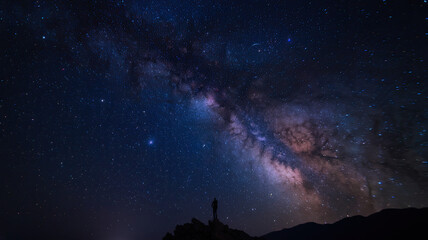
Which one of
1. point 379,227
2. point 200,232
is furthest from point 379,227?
point 200,232

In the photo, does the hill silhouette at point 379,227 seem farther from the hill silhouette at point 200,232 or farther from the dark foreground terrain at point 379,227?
the hill silhouette at point 200,232

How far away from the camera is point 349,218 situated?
77.1 meters

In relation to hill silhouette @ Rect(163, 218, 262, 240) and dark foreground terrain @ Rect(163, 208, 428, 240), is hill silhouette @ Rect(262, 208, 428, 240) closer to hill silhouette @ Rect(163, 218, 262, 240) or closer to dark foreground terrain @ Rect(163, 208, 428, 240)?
dark foreground terrain @ Rect(163, 208, 428, 240)

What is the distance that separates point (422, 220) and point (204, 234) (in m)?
81.1

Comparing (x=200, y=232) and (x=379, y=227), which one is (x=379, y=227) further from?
(x=200, y=232)

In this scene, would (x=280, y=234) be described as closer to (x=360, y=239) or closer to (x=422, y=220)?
(x=360, y=239)

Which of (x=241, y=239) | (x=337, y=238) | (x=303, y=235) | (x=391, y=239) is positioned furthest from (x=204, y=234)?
(x=303, y=235)

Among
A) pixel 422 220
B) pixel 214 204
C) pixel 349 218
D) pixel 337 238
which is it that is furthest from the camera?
pixel 349 218

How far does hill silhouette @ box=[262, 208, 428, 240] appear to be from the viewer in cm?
5562

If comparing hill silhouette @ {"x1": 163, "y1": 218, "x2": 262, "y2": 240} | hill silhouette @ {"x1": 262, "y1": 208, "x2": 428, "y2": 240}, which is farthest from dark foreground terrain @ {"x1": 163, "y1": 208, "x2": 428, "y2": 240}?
hill silhouette @ {"x1": 163, "y1": 218, "x2": 262, "y2": 240}

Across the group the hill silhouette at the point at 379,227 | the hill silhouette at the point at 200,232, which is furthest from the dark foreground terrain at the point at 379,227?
the hill silhouette at the point at 200,232

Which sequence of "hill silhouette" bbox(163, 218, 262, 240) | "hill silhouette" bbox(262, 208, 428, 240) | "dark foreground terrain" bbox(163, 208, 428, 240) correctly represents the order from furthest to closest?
Result: "hill silhouette" bbox(262, 208, 428, 240) < "dark foreground terrain" bbox(163, 208, 428, 240) < "hill silhouette" bbox(163, 218, 262, 240)

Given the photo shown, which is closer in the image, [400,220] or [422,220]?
[422,220]

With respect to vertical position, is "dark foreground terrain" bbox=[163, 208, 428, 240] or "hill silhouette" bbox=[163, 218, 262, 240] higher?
"dark foreground terrain" bbox=[163, 208, 428, 240]
